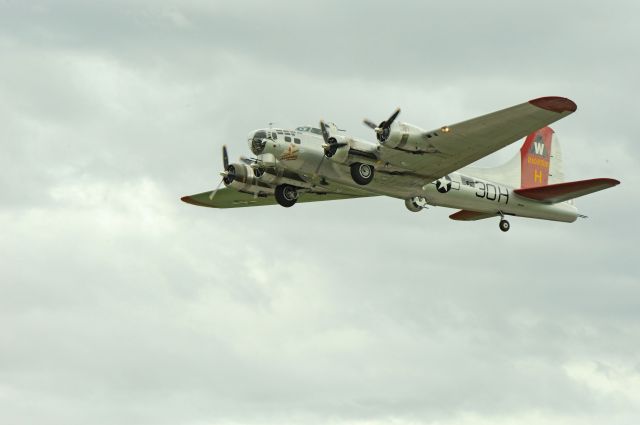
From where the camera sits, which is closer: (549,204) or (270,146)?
(270,146)

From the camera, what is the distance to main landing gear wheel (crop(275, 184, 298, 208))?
47.4 metres

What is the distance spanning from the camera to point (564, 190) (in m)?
48.9

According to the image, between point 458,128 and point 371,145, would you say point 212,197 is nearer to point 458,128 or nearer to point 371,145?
point 371,145

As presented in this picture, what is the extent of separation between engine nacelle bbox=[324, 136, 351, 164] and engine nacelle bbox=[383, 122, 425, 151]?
1657 mm

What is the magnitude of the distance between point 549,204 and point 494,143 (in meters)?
8.40

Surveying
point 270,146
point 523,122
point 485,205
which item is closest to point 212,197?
point 270,146

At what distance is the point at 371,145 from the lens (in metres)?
43.8

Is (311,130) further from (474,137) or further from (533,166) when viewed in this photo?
(533,166)

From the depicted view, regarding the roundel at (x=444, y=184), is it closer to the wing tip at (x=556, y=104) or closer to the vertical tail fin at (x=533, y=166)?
the vertical tail fin at (x=533, y=166)

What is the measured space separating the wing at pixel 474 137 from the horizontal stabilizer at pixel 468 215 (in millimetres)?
5750

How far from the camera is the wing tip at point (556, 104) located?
39.2m

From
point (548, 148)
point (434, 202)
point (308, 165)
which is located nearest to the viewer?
point (308, 165)

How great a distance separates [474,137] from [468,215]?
28.8 feet

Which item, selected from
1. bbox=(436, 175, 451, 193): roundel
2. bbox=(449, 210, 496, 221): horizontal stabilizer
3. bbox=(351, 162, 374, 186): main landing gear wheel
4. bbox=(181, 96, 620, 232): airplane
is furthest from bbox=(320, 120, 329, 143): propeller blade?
bbox=(449, 210, 496, 221): horizontal stabilizer
